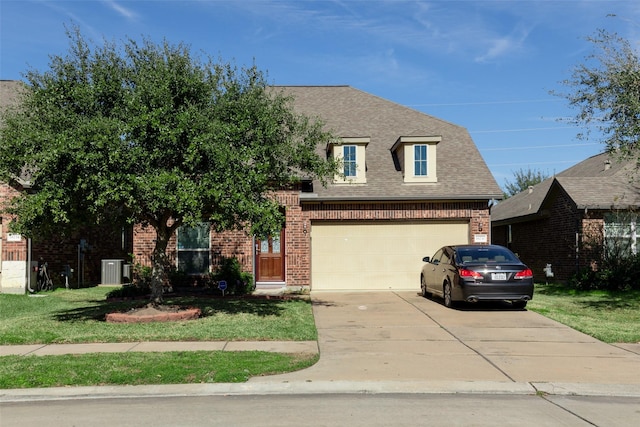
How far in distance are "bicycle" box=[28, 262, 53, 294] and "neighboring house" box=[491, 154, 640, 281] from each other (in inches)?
691

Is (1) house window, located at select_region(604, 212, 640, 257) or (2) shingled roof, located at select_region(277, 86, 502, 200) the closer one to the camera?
(2) shingled roof, located at select_region(277, 86, 502, 200)

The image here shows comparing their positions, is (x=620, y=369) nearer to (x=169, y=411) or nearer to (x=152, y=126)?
(x=169, y=411)

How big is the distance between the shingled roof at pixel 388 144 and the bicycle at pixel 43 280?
9133 mm

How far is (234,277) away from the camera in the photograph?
1756 centimetres

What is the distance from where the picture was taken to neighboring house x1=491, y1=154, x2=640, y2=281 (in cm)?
1916

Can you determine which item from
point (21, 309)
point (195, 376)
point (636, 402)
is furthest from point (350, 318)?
point (21, 309)

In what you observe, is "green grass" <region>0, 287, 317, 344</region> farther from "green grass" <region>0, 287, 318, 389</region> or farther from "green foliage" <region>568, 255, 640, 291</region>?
"green foliage" <region>568, 255, 640, 291</region>

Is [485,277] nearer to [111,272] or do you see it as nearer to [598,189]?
[598,189]

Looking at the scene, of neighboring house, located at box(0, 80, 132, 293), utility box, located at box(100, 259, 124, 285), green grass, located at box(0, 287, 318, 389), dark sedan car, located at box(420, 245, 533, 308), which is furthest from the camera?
utility box, located at box(100, 259, 124, 285)

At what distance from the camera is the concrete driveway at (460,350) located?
25.5ft

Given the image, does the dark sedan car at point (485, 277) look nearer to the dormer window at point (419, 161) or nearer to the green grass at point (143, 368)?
the dormer window at point (419, 161)

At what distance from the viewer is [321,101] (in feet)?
A: 75.0

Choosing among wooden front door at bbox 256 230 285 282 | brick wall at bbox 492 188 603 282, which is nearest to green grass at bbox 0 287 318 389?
wooden front door at bbox 256 230 285 282

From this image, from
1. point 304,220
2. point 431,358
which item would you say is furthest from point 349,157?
point 431,358
